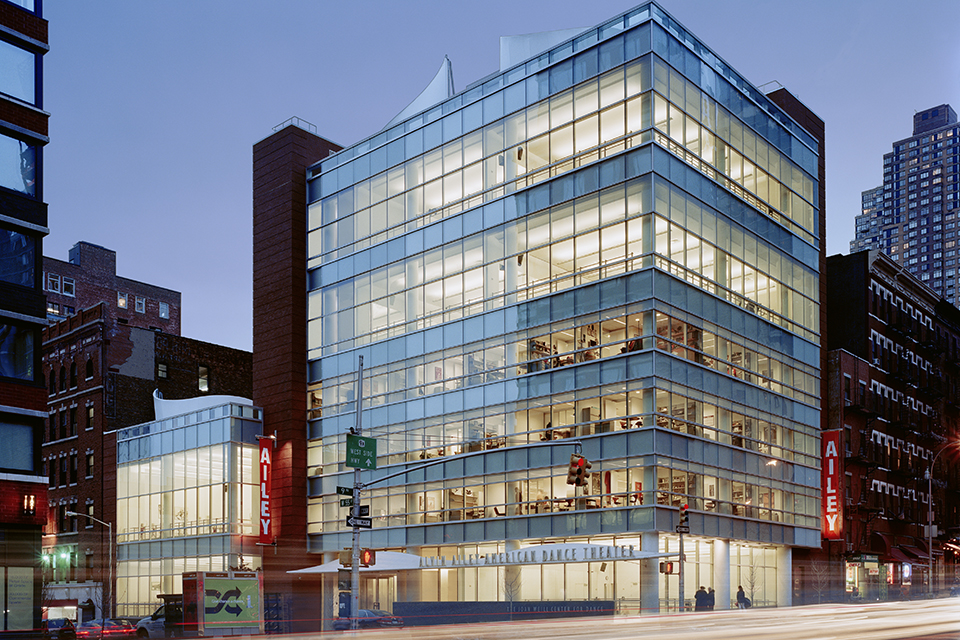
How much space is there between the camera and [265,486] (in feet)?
201

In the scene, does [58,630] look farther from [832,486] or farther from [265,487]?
[832,486]

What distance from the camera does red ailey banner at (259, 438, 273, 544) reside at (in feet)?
199

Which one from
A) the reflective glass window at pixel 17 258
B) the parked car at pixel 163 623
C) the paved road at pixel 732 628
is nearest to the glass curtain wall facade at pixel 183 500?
the parked car at pixel 163 623

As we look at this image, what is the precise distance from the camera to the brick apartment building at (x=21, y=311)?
107ft

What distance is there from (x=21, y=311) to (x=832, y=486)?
45540 mm

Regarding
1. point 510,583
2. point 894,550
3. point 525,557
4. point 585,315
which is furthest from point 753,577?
point 894,550

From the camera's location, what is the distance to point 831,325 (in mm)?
71062

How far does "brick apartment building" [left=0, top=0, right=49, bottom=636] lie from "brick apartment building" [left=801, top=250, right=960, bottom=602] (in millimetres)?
41415

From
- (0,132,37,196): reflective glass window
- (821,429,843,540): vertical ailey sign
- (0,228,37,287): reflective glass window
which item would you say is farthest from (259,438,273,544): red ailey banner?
(821,429,843,540): vertical ailey sign

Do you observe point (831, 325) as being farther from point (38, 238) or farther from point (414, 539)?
point (38, 238)

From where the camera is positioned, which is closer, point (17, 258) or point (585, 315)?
point (17, 258)

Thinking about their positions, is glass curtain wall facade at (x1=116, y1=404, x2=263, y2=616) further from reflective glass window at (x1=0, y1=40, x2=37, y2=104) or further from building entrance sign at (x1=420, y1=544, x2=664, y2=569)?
reflective glass window at (x1=0, y1=40, x2=37, y2=104)

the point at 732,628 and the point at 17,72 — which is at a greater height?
the point at 17,72

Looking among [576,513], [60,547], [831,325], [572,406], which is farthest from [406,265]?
[60,547]
